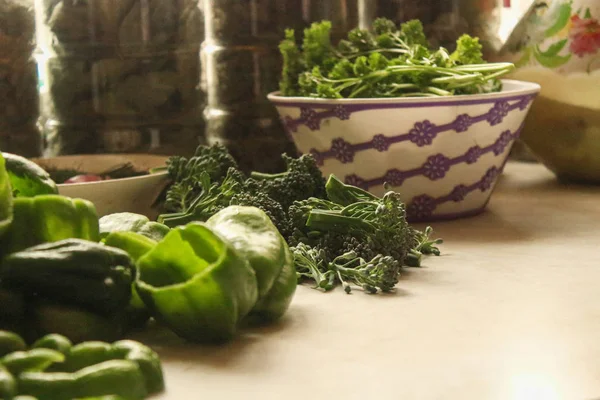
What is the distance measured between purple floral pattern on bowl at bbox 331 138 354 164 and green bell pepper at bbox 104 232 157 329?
0.51m

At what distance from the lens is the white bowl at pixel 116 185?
1.17 m

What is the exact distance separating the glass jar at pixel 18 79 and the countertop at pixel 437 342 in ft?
2.44

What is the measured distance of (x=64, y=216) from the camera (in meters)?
0.81

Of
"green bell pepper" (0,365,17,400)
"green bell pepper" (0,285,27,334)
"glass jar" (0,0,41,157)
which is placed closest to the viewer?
"green bell pepper" (0,365,17,400)

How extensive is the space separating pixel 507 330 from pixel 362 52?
712 millimetres

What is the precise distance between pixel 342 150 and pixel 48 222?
0.58 meters

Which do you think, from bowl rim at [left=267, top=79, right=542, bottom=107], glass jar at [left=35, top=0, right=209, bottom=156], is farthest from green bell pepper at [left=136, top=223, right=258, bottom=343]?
glass jar at [left=35, top=0, right=209, bottom=156]

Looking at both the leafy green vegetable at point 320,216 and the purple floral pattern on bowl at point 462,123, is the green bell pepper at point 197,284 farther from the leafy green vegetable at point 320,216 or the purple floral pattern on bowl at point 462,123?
the purple floral pattern on bowl at point 462,123

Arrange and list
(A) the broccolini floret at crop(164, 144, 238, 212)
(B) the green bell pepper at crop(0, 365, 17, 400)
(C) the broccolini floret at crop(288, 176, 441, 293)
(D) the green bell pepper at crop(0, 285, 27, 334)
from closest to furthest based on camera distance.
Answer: (B) the green bell pepper at crop(0, 365, 17, 400) < (D) the green bell pepper at crop(0, 285, 27, 334) < (C) the broccolini floret at crop(288, 176, 441, 293) < (A) the broccolini floret at crop(164, 144, 238, 212)

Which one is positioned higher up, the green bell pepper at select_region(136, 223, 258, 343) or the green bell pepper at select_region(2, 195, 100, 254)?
the green bell pepper at select_region(2, 195, 100, 254)

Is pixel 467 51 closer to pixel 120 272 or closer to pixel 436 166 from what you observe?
pixel 436 166

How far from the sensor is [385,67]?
131cm

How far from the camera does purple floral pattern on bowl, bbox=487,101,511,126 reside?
1281 mm

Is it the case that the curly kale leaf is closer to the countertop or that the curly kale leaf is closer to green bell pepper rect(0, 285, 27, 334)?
the countertop
